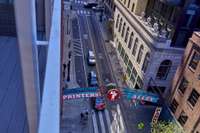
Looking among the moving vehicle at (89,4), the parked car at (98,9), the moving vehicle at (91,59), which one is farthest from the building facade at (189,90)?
the moving vehicle at (89,4)

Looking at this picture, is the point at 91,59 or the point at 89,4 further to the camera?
the point at 89,4

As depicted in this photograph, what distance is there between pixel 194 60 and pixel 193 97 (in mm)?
4028

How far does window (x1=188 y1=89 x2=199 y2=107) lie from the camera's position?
2205 cm

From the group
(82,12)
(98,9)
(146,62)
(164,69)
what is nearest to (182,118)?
(164,69)

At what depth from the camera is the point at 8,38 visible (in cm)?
782

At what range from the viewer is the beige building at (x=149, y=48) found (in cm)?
2770

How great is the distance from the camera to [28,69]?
3.35 metres

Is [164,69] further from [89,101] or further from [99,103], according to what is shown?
[89,101]

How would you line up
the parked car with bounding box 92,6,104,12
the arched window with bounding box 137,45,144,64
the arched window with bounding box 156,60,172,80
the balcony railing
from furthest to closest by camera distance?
1. the parked car with bounding box 92,6,104,12
2. the arched window with bounding box 137,45,144,64
3. the arched window with bounding box 156,60,172,80
4. the balcony railing

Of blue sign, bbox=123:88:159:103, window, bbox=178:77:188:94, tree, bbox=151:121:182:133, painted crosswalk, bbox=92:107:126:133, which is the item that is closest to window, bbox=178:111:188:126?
tree, bbox=151:121:182:133

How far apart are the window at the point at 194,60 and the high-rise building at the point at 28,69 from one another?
1949 cm

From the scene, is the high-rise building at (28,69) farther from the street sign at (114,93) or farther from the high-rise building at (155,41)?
the high-rise building at (155,41)

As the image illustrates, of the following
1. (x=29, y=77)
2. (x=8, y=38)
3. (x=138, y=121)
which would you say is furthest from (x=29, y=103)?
(x=138, y=121)

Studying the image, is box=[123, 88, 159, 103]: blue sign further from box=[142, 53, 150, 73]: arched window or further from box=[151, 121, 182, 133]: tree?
box=[142, 53, 150, 73]: arched window
